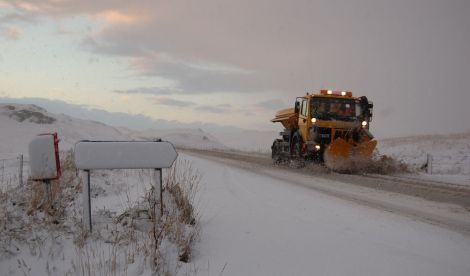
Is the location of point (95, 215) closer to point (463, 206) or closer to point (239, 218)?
point (239, 218)

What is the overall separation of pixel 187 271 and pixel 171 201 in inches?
64.7

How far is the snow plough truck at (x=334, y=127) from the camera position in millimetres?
15281

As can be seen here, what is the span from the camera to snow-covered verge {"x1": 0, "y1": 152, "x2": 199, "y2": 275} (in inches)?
153

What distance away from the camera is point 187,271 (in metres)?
3.93

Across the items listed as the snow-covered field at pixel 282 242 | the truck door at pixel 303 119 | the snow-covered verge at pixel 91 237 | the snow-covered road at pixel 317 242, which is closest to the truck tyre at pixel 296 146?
the truck door at pixel 303 119

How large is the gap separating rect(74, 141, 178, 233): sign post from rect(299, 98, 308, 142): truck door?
12029 millimetres

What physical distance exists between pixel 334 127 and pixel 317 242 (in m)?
11.3

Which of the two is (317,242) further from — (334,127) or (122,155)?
(334,127)

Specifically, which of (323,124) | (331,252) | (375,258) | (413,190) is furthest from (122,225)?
(323,124)

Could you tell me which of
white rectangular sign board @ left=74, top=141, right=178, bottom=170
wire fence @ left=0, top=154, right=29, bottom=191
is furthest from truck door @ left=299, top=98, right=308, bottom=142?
white rectangular sign board @ left=74, top=141, right=178, bottom=170

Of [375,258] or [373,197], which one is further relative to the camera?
[373,197]

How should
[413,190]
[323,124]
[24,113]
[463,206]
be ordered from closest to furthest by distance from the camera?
[463,206] → [413,190] → [323,124] → [24,113]

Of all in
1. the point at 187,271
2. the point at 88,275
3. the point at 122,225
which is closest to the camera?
the point at 88,275

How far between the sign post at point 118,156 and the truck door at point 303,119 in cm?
1203
